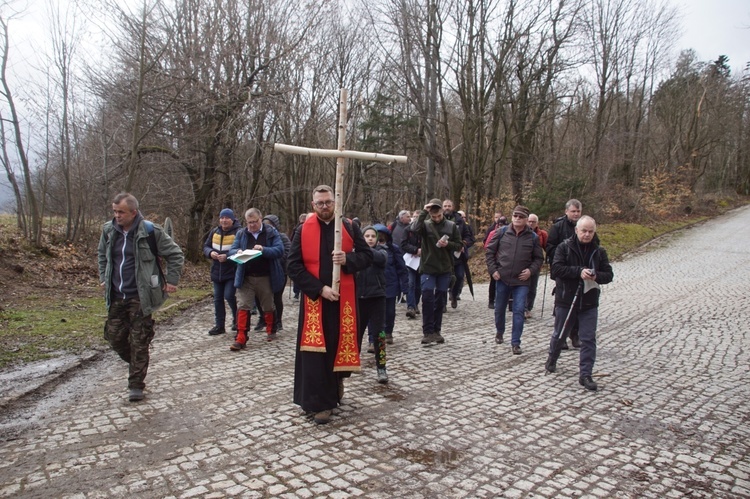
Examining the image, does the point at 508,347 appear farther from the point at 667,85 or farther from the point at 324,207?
the point at 667,85

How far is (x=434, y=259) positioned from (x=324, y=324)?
3.16 m

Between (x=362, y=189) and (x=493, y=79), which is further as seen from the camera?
(x=362, y=189)

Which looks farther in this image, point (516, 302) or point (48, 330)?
point (48, 330)

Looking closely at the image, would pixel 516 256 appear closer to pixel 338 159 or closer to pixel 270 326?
pixel 338 159

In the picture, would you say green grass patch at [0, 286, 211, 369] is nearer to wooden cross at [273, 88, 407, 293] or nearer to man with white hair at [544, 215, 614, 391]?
wooden cross at [273, 88, 407, 293]

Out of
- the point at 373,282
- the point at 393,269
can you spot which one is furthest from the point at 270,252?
the point at 373,282

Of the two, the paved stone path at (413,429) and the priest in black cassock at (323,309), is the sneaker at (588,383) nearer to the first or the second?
the paved stone path at (413,429)

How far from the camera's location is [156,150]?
52.3 feet

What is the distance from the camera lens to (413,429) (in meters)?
4.60

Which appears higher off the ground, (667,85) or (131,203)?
(667,85)

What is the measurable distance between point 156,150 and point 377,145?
531 inches

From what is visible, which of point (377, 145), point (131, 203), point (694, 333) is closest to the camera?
point (131, 203)

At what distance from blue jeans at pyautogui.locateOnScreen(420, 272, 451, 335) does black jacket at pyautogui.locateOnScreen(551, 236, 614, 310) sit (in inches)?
74.5

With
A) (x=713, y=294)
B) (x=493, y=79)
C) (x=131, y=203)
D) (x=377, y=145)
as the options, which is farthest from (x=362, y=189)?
(x=131, y=203)
